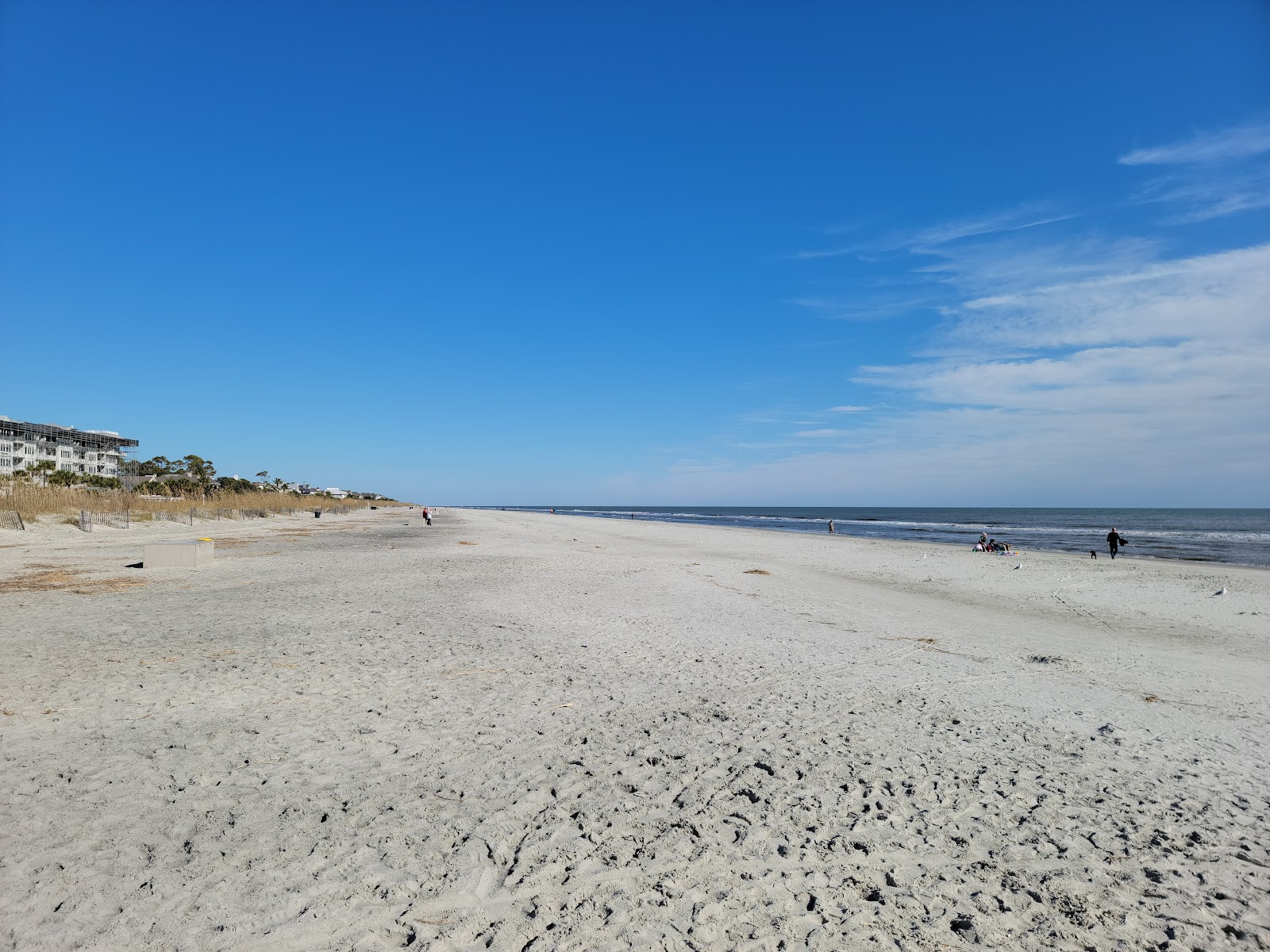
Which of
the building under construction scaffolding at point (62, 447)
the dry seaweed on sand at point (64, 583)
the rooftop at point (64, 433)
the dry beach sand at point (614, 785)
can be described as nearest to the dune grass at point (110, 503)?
the dry seaweed on sand at point (64, 583)

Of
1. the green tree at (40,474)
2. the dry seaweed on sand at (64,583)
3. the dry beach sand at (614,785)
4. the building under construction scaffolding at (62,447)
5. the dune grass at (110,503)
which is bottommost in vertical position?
the dry beach sand at (614,785)

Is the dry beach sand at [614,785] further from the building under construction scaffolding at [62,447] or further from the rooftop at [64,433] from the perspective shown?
the rooftop at [64,433]

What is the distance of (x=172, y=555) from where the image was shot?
14797 mm

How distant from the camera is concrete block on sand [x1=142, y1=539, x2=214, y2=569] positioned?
574 inches

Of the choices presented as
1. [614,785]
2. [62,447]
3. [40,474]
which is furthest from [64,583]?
[62,447]

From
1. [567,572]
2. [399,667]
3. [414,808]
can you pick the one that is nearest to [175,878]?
[414,808]

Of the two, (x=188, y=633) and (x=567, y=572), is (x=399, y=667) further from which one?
(x=567, y=572)

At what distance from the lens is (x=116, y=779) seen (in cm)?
409

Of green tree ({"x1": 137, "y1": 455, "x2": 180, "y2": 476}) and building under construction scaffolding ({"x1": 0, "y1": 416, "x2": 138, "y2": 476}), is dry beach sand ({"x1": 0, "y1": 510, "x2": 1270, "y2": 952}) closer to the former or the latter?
green tree ({"x1": 137, "y1": 455, "x2": 180, "y2": 476})

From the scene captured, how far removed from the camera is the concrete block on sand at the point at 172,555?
14.6 m

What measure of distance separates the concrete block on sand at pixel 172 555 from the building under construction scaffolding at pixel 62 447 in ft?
217

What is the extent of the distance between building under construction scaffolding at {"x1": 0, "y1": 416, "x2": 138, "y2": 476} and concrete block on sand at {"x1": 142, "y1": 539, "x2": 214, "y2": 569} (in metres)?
66.1

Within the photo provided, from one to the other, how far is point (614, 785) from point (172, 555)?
15.0 metres

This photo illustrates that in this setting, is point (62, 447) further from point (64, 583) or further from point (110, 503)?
point (64, 583)
